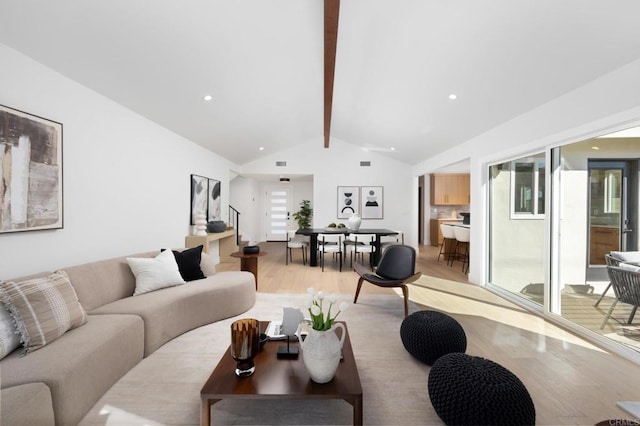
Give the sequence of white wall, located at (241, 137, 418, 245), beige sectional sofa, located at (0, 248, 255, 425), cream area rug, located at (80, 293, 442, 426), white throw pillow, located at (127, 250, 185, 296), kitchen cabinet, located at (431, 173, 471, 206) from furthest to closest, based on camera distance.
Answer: kitchen cabinet, located at (431, 173, 471, 206) → white wall, located at (241, 137, 418, 245) → white throw pillow, located at (127, 250, 185, 296) → cream area rug, located at (80, 293, 442, 426) → beige sectional sofa, located at (0, 248, 255, 425)

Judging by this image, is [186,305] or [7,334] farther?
[186,305]

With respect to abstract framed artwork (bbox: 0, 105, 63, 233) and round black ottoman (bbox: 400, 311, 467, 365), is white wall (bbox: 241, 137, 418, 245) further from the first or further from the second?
round black ottoman (bbox: 400, 311, 467, 365)

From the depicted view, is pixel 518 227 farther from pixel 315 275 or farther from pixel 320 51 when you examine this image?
pixel 320 51

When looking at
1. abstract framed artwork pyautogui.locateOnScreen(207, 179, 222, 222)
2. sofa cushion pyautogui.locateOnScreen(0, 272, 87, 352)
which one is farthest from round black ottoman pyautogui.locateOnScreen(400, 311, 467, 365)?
abstract framed artwork pyautogui.locateOnScreen(207, 179, 222, 222)

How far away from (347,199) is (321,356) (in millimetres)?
6602

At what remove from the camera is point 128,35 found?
237cm

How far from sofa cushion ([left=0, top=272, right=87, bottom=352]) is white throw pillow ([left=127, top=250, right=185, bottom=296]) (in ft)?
2.61

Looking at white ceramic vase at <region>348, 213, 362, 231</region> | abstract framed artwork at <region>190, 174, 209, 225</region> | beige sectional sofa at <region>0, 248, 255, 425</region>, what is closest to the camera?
beige sectional sofa at <region>0, 248, 255, 425</region>

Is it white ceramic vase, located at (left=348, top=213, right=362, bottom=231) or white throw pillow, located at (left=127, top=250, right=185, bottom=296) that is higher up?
white ceramic vase, located at (left=348, top=213, right=362, bottom=231)

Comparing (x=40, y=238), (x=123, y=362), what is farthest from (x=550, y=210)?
(x=40, y=238)

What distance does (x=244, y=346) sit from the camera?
1.58m

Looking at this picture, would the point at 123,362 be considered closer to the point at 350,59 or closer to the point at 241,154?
the point at 350,59

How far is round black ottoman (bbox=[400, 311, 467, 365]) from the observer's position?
2244mm

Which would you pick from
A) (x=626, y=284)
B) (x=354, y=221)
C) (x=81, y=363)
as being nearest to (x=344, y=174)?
(x=354, y=221)
